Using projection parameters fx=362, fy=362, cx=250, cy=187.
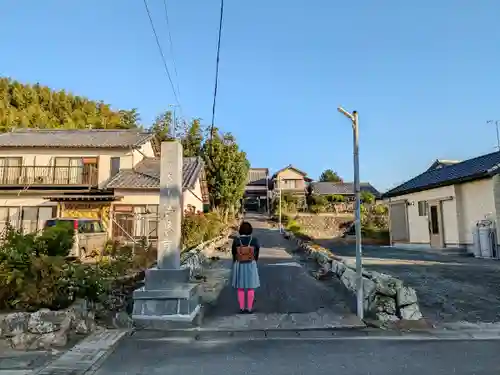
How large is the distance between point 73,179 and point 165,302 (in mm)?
19022

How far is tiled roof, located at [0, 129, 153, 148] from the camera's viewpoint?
22.2 metres

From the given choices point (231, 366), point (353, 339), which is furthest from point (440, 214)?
point (231, 366)

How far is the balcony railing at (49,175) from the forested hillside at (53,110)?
47.6ft

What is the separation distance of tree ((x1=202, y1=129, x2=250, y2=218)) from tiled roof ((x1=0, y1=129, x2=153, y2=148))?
674 centimetres

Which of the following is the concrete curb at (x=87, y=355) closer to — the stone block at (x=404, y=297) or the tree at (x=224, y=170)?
the stone block at (x=404, y=297)

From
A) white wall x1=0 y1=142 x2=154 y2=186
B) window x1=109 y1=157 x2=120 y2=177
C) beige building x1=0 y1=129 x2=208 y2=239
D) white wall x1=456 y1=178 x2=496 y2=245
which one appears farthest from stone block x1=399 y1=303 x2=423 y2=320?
window x1=109 y1=157 x2=120 y2=177

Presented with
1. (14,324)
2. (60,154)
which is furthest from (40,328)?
(60,154)

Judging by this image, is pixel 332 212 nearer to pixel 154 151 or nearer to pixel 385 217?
pixel 385 217

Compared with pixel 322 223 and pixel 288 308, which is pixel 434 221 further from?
pixel 322 223

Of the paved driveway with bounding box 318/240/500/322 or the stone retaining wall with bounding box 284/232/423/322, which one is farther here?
the paved driveway with bounding box 318/240/500/322

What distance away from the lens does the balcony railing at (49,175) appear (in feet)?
71.6

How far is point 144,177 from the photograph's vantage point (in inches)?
830

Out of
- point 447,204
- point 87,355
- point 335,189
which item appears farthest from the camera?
point 335,189

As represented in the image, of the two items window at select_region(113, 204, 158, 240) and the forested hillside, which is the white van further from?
the forested hillside
